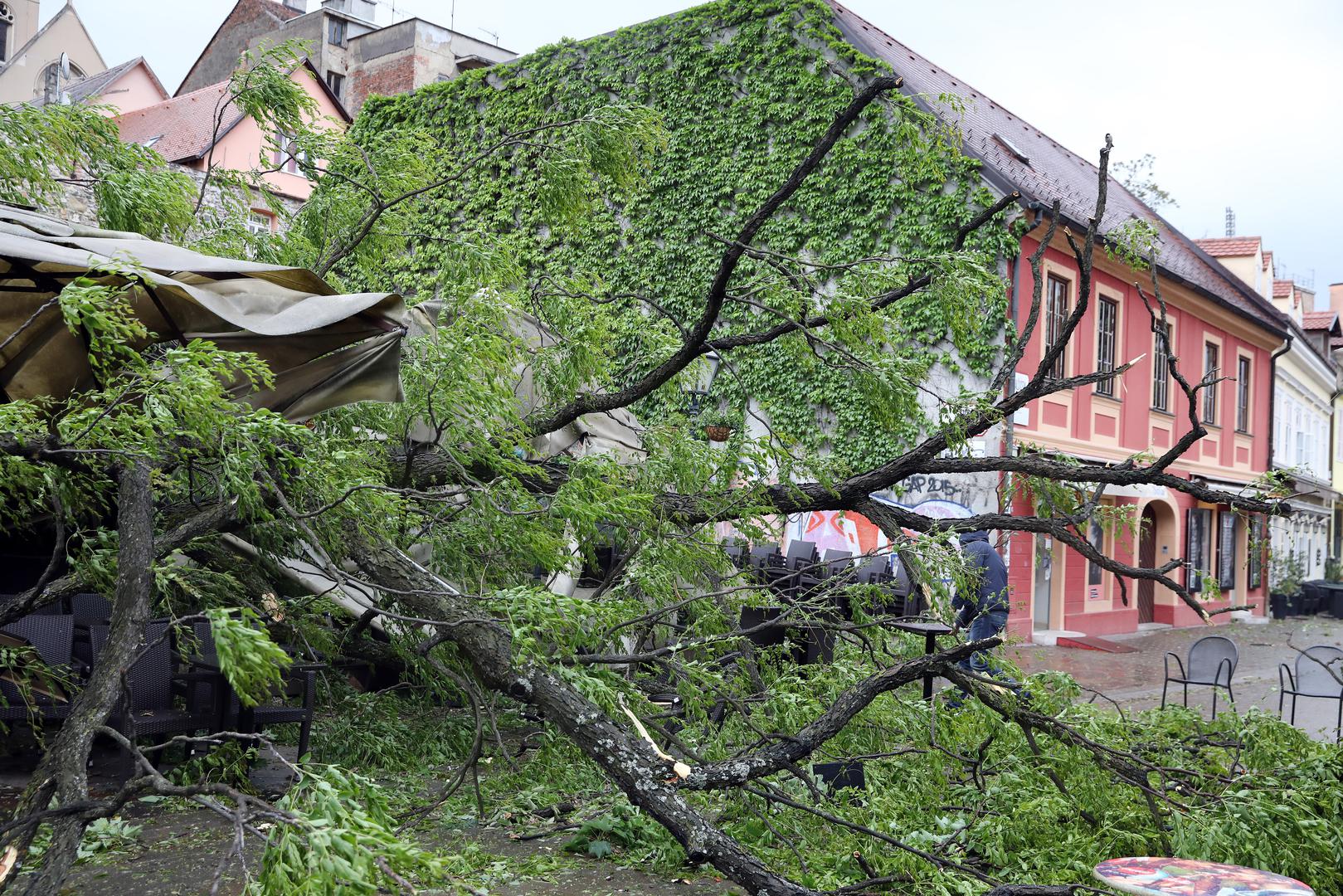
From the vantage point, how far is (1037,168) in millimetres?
19594

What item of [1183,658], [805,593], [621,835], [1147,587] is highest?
[805,593]

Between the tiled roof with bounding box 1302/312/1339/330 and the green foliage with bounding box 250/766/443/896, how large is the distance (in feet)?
129

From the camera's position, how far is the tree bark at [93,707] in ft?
11.2

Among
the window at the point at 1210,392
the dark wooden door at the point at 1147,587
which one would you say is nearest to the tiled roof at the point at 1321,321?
the window at the point at 1210,392

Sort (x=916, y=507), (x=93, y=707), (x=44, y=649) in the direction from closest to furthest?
(x=93, y=707) < (x=44, y=649) < (x=916, y=507)

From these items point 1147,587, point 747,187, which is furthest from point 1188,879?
point 1147,587

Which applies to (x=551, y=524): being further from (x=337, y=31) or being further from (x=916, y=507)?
(x=337, y=31)

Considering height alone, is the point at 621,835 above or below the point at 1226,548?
below

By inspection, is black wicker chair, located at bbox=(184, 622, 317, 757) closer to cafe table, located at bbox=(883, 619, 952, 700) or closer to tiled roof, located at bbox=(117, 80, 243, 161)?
cafe table, located at bbox=(883, 619, 952, 700)

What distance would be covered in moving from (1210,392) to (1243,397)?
94.7 inches

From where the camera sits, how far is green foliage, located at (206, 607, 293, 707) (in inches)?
110

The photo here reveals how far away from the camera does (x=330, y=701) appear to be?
24.3 feet

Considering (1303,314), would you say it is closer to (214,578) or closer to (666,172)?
(666,172)

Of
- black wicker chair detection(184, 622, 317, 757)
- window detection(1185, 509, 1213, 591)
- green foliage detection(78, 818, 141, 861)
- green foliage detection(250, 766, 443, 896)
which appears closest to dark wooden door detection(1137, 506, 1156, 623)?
window detection(1185, 509, 1213, 591)
